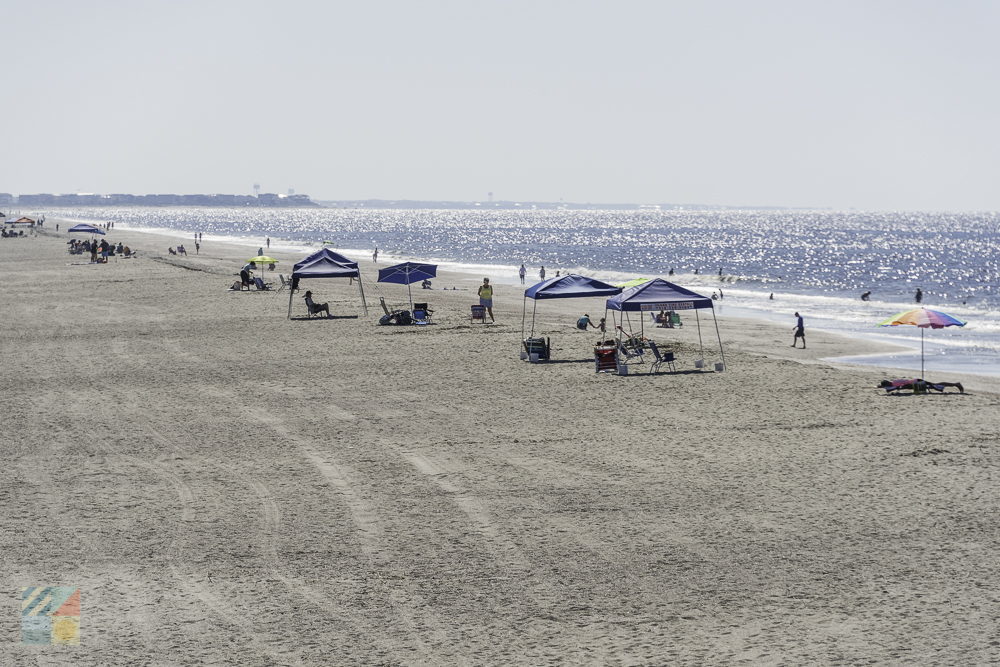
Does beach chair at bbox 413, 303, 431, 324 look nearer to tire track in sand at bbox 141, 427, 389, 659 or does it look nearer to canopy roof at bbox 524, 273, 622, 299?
canopy roof at bbox 524, 273, 622, 299

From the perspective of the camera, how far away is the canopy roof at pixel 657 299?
21484mm

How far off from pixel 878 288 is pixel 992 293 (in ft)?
22.2

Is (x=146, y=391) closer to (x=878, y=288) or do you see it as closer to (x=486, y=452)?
(x=486, y=452)

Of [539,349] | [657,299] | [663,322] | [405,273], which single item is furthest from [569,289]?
[663,322]

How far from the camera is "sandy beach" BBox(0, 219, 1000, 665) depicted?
8484mm

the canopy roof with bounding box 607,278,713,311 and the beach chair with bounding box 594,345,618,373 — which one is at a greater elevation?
the canopy roof with bounding box 607,278,713,311

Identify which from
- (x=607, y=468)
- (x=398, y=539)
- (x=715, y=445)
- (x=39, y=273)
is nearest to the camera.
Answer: (x=398, y=539)

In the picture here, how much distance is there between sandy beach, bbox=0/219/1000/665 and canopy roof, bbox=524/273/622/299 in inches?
63.9

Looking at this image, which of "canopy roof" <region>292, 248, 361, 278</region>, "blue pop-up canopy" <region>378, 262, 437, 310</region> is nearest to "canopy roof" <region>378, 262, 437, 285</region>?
"blue pop-up canopy" <region>378, 262, 437, 310</region>

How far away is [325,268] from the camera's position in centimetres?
3008

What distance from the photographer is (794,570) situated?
9883 millimetres

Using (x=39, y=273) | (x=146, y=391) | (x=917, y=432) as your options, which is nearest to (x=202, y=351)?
(x=146, y=391)
